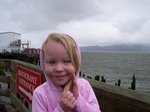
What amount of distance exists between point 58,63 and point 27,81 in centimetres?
266

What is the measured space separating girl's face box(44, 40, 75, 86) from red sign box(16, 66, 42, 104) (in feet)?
6.25

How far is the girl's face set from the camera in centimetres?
180

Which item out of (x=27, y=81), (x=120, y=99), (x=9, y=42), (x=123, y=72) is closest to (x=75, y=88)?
(x=120, y=99)

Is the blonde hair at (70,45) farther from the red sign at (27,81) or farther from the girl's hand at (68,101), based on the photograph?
the red sign at (27,81)

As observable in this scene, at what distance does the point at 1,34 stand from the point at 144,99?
8181 centimetres

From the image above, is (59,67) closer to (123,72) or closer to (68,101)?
(68,101)

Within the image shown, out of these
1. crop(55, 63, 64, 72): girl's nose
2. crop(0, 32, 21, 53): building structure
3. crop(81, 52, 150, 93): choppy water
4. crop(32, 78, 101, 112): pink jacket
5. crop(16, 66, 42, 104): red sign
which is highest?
crop(0, 32, 21, 53): building structure

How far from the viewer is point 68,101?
167 cm

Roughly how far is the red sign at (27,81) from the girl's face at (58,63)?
6.25 ft

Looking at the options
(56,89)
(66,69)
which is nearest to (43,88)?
(56,89)

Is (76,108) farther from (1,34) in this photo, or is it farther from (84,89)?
(1,34)

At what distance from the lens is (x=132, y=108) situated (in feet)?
6.62

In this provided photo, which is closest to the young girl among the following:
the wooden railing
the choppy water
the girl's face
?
the girl's face

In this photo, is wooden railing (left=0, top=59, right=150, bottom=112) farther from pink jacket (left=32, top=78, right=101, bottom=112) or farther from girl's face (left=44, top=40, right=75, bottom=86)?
girl's face (left=44, top=40, right=75, bottom=86)
